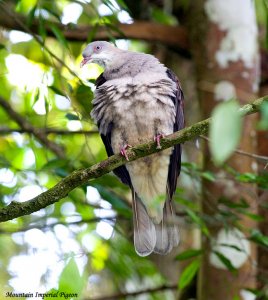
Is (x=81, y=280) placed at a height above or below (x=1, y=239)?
below

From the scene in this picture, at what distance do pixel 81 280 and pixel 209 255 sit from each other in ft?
6.43

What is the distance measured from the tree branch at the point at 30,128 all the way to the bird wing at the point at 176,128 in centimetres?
105

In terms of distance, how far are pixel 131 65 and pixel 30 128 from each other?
1.07 meters

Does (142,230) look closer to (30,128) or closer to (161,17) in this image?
(30,128)

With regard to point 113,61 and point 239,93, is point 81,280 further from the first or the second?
point 239,93

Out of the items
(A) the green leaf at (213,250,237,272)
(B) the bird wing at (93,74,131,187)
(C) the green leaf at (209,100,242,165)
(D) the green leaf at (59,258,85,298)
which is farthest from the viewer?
(B) the bird wing at (93,74,131,187)

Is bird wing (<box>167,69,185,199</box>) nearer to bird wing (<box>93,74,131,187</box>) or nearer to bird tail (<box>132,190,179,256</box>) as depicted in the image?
bird tail (<box>132,190,179,256</box>)

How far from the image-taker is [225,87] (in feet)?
14.1

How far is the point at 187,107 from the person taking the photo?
5301mm

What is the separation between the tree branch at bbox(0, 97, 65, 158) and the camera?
4223 mm

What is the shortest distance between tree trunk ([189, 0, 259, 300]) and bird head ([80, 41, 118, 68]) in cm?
70

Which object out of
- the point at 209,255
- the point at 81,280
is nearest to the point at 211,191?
the point at 209,255

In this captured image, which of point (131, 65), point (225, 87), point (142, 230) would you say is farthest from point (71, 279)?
point (225, 87)

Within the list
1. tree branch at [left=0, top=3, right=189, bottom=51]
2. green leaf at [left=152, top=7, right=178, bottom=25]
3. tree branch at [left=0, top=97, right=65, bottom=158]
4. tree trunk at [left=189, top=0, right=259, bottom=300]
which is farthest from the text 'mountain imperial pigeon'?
green leaf at [left=152, top=7, right=178, bottom=25]
